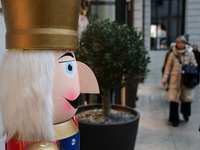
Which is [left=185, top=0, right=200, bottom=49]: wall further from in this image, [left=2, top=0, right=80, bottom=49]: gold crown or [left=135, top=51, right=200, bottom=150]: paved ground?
[left=2, top=0, right=80, bottom=49]: gold crown

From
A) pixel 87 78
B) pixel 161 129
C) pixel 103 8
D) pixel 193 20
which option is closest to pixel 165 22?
pixel 193 20

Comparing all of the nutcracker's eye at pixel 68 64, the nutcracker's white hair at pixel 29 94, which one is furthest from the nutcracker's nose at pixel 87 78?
the nutcracker's white hair at pixel 29 94

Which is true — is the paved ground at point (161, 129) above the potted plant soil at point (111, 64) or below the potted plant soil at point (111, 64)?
below

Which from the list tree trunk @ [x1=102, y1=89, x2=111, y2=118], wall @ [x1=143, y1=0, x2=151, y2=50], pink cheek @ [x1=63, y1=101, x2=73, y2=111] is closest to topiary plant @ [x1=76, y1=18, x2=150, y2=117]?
tree trunk @ [x1=102, y1=89, x2=111, y2=118]

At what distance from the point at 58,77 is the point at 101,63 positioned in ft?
5.22

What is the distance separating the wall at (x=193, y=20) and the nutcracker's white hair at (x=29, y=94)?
46.5ft

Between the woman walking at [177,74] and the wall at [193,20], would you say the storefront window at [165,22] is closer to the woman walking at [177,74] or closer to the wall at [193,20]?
the wall at [193,20]

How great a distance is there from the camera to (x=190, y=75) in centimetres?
506

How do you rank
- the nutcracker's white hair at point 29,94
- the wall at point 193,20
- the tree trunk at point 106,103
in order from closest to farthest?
the nutcracker's white hair at point 29,94 → the tree trunk at point 106,103 → the wall at point 193,20

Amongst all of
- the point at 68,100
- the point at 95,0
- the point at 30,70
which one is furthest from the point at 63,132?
the point at 95,0

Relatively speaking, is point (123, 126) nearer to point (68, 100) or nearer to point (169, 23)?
point (68, 100)

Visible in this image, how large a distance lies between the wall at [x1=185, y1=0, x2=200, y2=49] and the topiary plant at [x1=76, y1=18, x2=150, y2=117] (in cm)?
1213

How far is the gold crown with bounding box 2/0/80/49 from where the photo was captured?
174cm

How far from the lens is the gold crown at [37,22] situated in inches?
68.6
